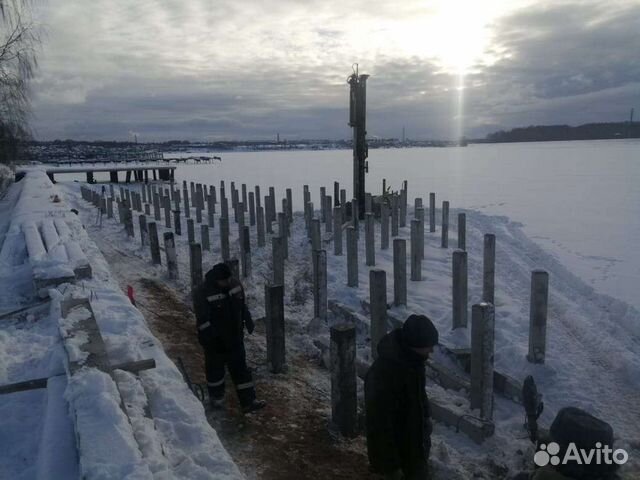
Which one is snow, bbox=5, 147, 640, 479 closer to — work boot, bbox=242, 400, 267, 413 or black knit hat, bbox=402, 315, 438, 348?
work boot, bbox=242, 400, 267, 413

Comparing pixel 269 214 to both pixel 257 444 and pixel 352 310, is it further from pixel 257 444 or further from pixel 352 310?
pixel 257 444

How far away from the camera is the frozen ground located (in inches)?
197

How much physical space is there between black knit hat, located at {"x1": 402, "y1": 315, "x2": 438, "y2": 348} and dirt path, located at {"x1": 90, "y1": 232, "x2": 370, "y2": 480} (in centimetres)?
191

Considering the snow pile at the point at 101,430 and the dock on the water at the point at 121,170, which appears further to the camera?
the dock on the water at the point at 121,170

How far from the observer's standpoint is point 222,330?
17.5 feet

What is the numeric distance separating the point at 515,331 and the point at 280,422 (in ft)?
12.6

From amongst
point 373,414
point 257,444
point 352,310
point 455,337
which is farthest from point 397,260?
point 373,414

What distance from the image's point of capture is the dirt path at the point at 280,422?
457 cm

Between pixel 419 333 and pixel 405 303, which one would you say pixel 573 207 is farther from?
pixel 419 333

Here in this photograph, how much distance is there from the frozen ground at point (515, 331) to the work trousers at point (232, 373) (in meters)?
1.98

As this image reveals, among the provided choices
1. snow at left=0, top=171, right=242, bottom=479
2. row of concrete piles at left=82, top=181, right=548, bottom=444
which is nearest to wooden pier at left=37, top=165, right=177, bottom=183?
row of concrete piles at left=82, top=181, right=548, bottom=444

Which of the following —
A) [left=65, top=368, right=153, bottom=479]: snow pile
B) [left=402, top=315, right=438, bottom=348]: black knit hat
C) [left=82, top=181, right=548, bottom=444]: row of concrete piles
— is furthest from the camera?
[left=82, top=181, right=548, bottom=444]: row of concrete piles

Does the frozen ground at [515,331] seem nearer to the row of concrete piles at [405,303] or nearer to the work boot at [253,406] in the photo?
the row of concrete piles at [405,303]

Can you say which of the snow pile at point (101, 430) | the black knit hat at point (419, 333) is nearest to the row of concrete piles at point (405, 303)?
the black knit hat at point (419, 333)
